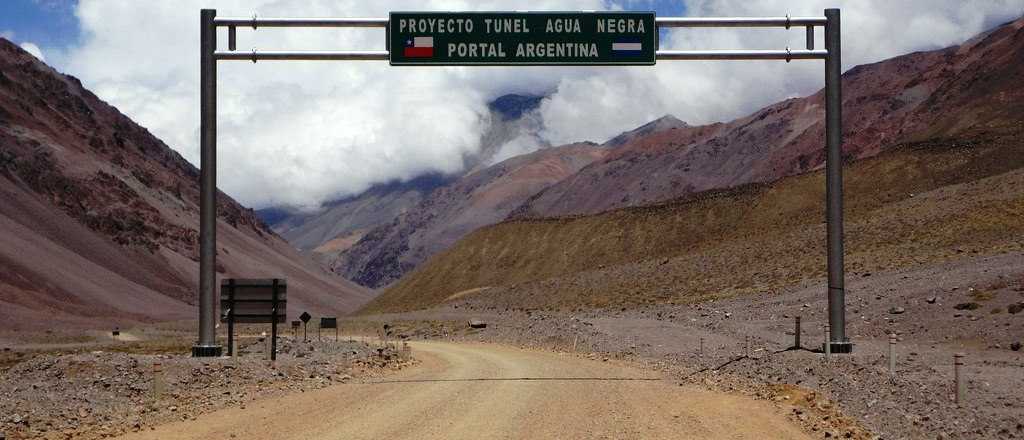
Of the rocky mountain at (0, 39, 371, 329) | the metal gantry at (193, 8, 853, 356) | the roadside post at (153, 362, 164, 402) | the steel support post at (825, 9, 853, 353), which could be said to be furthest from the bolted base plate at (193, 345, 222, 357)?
the rocky mountain at (0, 39, 371, 329)

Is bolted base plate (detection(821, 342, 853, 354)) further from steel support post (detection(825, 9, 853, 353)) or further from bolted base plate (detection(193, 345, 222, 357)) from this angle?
bolted base plate (detection(193, 345, 222, 357))

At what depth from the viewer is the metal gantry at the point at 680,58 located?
2280cm

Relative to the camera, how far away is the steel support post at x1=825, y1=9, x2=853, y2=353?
2323 cm

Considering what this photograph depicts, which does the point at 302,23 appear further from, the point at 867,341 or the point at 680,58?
the point at 867,341

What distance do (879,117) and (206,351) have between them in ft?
→ 507

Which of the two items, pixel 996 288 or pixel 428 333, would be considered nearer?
pixel 996 288

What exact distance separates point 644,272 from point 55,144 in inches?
3998

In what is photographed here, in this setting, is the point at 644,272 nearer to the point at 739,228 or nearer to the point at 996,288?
the point at 739,228

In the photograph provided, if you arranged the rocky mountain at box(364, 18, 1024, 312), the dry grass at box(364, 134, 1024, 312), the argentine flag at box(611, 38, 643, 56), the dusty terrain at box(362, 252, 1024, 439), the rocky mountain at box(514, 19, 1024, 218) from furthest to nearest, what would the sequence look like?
the rocky mountain at box(514, 19, 1024, 218), the rocky mountain at box(364, 18, 1024, 312), the dry grass at box(364, 134, 1024, 312), the argentine flag at box(611, 38, 643, 56), the dusty terrain at box(362, 252, 1024, 439)

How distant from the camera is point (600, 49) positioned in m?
22.6

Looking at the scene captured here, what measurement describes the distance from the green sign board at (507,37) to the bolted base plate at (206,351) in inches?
280

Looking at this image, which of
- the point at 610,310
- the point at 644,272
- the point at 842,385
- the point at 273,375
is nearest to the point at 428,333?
the point at 610,310

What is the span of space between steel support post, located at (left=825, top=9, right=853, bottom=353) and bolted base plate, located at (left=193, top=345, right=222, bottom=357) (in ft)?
41.8

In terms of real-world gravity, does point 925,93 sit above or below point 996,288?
above
